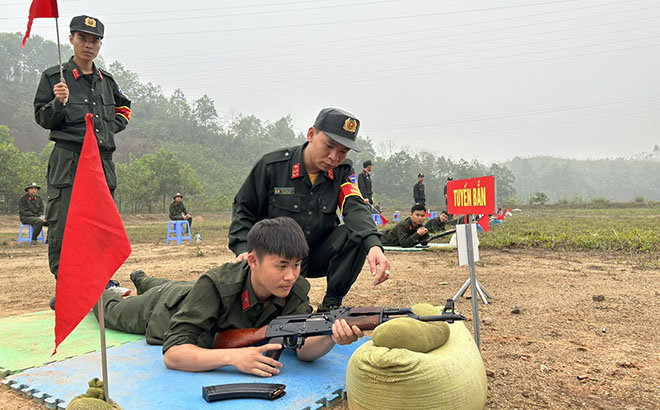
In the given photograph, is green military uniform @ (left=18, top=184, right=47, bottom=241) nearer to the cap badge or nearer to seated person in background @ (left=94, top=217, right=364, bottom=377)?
seated person in background @ (left=94, top=217, right=364, bottom=377)

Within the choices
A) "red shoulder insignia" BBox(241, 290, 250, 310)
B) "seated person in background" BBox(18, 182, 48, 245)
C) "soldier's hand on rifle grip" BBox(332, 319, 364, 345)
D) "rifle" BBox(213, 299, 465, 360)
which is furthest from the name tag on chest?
"seated person in background" BBox(18, 182, 48, 245)

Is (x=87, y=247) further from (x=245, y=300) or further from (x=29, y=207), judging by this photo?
(x=29, y=207)

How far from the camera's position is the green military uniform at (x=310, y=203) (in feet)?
10.8

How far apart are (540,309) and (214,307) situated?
292 centimetres

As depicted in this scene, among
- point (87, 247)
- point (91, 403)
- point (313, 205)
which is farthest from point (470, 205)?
point (91, 403)

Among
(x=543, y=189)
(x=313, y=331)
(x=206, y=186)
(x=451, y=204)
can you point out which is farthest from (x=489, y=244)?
(x=543, y=189)

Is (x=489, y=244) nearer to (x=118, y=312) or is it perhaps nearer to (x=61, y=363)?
(x=118, y=312)

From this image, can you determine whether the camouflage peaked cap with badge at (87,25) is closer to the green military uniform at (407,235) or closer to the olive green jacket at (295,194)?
the olive green jacket at (295,194)

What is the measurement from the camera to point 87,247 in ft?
5.71

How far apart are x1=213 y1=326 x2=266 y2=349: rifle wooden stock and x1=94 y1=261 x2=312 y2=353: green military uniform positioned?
0.04 meters

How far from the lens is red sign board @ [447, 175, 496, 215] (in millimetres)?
3435

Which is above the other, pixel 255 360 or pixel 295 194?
pixel 295 194

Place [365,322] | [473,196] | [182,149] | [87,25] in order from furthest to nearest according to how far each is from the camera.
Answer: [182,149], [473,196], [87,25], [365,322]

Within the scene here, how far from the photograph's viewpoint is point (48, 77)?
3.67 meters
